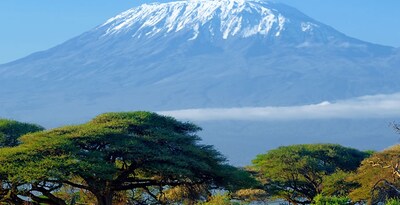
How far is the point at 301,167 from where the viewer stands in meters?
44.1

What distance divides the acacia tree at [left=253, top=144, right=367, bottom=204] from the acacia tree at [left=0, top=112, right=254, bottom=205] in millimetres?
13160

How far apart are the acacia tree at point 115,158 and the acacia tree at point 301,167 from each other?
13.2 m

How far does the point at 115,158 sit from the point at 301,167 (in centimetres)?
1831

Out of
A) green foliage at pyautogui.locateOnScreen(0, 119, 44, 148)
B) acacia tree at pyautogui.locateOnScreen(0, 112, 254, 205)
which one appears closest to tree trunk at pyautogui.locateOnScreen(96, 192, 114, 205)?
acacia tree at pyautogui.locateOnScreen(0, 112, 254, 205)

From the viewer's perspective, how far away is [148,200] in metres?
32.9

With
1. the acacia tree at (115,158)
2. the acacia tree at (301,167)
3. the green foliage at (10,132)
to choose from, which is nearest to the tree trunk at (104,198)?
the acacia tree at (115,158)

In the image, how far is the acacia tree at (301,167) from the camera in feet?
145

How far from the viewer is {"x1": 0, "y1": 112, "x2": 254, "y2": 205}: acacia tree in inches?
989

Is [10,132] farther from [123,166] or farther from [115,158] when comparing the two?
[115,158]

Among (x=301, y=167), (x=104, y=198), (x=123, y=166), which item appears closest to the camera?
(x=104, y=198)

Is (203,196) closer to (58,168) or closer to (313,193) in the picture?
(58,168)

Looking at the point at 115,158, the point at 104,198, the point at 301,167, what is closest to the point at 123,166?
the point at 115,158

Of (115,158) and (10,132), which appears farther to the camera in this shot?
(10,132)

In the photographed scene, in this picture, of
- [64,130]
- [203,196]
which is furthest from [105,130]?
[203,196]
